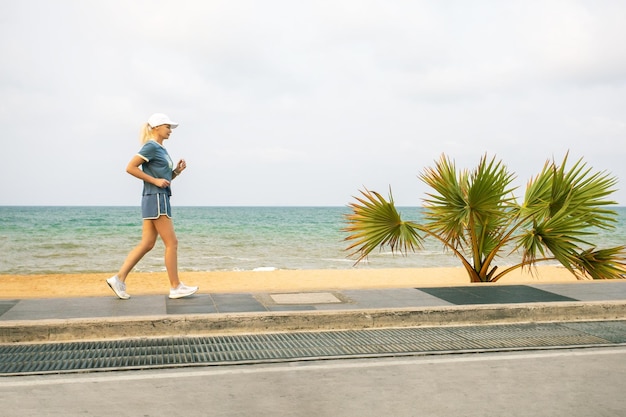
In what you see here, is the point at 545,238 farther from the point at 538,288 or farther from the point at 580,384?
the point at 580,384

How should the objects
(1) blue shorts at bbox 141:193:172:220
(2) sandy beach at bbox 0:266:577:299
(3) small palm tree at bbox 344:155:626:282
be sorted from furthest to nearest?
1. (2) sandy beach at bbox 0:266:577:299
2. (3) small palm tree at bbox 344:155:626:282
3. (1) blue shorts at bbox 141:193:172:220

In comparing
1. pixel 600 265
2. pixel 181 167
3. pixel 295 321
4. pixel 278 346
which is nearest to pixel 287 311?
pixel 295 321

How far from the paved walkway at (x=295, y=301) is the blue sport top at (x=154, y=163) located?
1.23 meters

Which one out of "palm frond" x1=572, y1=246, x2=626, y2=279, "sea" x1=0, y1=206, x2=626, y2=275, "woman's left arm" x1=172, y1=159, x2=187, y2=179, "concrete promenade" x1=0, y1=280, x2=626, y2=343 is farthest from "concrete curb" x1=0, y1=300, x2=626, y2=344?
"sea" x1=0, y1=206, x2=626, y2=275

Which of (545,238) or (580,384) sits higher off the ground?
(545,238)

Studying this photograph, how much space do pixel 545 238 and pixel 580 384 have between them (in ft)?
17.8

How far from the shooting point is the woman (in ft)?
25.1

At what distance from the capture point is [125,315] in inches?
270

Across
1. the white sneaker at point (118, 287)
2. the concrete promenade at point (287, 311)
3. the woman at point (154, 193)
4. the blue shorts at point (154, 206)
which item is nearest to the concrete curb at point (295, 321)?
the concrete promenade at point (287, 311)

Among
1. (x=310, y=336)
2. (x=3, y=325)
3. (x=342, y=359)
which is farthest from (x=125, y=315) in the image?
(x=342, y=359)

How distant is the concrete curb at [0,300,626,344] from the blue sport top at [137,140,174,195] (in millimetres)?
1628

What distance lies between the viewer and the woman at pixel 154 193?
7664 mm

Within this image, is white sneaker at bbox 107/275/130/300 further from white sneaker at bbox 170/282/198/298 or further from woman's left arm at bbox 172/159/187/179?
woman's left arm at bbox 172/159/187/179

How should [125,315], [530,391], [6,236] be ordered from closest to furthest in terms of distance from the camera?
[530,391] < [125,315] < [6,236]
